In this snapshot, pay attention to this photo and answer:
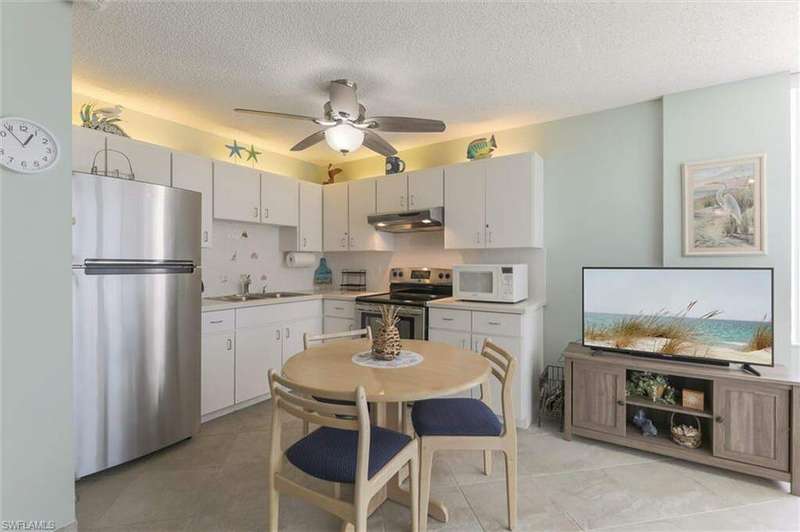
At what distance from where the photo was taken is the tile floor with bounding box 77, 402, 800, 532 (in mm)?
1777

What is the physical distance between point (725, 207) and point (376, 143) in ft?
8.22

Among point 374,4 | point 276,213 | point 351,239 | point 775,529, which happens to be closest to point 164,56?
point 374,4

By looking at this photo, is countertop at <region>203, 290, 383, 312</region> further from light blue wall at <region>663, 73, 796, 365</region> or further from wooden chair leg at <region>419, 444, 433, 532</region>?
light blue wall at <region>663, 73, 796, 365</region>

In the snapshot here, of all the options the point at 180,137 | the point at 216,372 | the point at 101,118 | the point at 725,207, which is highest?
the point at 180,137

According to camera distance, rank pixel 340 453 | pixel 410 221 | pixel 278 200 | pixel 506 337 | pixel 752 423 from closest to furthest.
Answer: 1. pixel 340 453
2. pixel 752 423
3. pixel 506 337
4. pixel 410 221
5. pixel 278 200

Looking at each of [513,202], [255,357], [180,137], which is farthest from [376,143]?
[255,357]

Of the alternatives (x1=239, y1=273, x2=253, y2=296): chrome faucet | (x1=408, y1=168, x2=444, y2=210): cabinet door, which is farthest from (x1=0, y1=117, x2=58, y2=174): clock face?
(x1=408, y1=168, x2=444, y2=210): cabinet door

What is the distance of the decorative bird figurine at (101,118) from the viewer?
2545 millimetres

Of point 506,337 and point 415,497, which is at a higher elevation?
point 506,337

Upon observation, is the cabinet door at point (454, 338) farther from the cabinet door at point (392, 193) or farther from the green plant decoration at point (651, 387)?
the cabinet door at point (392, 193)

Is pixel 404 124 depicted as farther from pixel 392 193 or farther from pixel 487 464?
pixel 487 464

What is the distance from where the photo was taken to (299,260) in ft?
13.8

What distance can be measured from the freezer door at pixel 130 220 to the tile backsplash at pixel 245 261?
3.51 ft

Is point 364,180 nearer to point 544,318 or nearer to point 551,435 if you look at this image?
point 544,318
